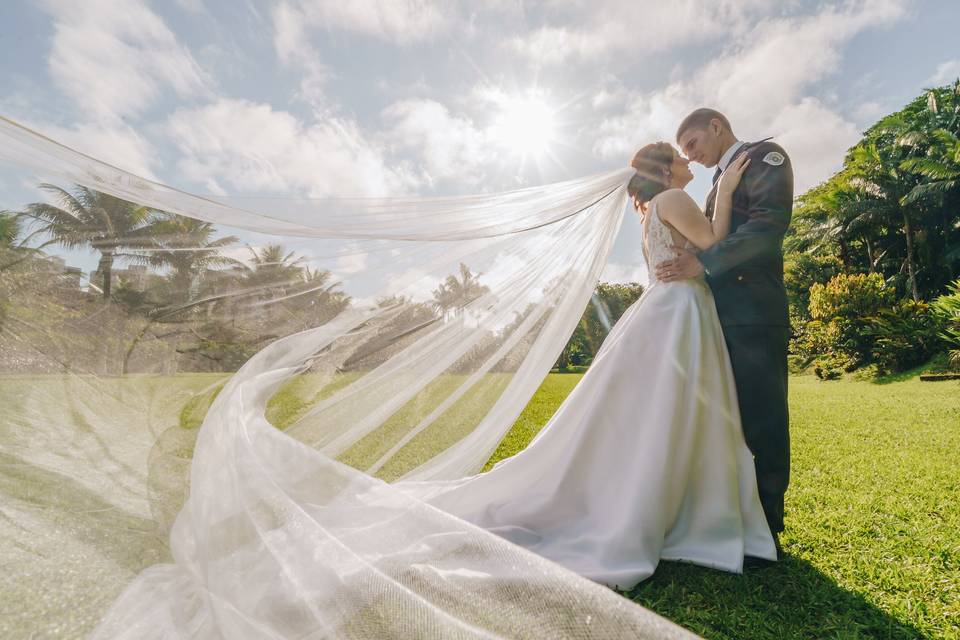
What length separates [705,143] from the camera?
2.84 metres

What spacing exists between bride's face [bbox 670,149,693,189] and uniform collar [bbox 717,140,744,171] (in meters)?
0.27

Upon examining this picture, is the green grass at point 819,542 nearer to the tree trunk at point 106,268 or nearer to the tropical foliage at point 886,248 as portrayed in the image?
the tree trunk at point 106,268

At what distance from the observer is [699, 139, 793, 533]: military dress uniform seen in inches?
95.7

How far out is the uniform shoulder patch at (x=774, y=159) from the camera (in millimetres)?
2496

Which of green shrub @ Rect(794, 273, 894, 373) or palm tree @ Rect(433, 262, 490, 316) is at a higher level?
palm tree @ Rect(433, 262, 490, 316)

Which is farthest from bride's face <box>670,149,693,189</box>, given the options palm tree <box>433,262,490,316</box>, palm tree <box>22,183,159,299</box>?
palm tree <box>22,183,159,299</box>

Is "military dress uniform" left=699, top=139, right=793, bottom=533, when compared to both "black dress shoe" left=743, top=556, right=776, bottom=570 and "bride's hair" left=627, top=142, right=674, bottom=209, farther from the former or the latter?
"bride's hair" left=627, top=142, right=674, bottom=209

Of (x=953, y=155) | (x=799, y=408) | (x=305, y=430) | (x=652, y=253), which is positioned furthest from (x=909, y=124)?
(x=305, y=430)

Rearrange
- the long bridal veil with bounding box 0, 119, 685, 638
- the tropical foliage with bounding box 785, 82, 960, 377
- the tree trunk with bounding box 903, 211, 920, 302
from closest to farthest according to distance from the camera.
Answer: the long bridal veil with bounding box 0, 119, 685, 638, the tropical foliage with bounding box 785, 82, 960, 377, the tree trunk with bounding box 903, 211, 920, 302

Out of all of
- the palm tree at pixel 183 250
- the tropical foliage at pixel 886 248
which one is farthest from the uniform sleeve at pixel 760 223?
the tropical foliage at pixel 886 248

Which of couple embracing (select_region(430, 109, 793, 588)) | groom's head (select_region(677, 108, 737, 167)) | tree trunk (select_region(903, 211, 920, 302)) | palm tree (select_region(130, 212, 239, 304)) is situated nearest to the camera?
palm tree (select_region(130, 212, 239, 304))

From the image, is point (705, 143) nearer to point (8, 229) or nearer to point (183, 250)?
Result: point (183, 250)

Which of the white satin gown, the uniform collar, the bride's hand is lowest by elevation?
the white satin gown

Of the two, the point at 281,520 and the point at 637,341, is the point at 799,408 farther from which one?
the point at 281,520
